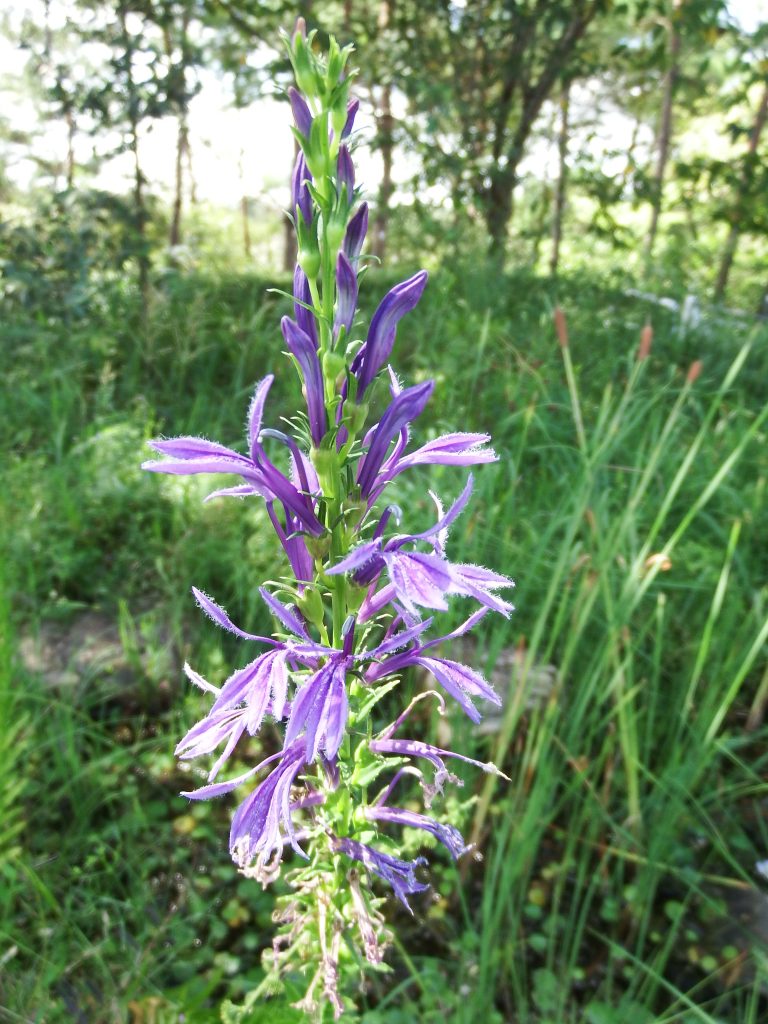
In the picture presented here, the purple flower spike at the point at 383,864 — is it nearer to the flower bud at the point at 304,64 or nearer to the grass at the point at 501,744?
the grass at the point at 501,744

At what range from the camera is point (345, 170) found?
37.1 inches

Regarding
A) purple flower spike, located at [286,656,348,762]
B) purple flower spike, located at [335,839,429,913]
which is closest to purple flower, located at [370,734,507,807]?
purple flower spike, located at [335,839,429,913]

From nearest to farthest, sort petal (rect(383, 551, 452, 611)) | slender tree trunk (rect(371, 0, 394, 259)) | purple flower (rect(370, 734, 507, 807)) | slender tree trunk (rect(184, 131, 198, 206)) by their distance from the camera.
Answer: petal (rect(383, 551, 452, 611)) < purple flower (rect(370, 734, 507, 807)) < slender tree trunk (rect(371, 0, 394, 259)) < slender tree trunk (rect(184, 131, 198, 206))

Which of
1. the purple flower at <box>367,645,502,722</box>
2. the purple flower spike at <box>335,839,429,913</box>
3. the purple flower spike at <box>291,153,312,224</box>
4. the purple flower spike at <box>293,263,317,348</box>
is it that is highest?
the purple flower spike at <box>291,153,312,224</box>

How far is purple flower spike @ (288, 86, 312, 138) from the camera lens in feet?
2.96

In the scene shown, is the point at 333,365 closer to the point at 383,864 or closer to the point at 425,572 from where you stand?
the point at 425,572

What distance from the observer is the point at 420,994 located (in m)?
1.97

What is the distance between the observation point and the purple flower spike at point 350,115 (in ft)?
3.18

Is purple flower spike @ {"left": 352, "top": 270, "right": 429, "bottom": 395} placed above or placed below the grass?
above

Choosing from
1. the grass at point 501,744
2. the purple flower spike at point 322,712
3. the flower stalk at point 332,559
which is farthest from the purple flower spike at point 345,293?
the grass at point 501,744

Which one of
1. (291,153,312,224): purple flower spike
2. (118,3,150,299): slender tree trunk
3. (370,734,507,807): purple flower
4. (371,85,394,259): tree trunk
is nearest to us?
(291,153,312,224): purple flower spike

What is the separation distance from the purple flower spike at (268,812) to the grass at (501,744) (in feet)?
1.76

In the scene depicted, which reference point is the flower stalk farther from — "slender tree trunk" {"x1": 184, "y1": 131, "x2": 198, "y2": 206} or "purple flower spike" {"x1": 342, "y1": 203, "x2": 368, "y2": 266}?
"slender tree trunk" {"x1": 184, "y1": 131, "x2": 198, "y2": 206}

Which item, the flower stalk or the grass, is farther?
the grass
